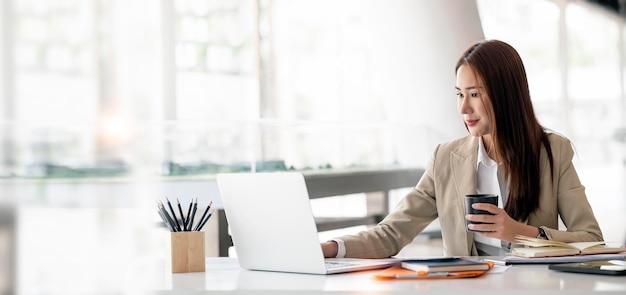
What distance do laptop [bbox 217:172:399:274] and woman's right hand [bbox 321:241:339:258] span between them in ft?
0.32

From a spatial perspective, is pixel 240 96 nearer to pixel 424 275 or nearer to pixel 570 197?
pixel 570 197

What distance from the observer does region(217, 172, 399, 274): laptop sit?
1726 millimetres

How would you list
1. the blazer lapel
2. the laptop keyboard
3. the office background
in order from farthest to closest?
the office background
the blazer lapel
the laptop keyboard

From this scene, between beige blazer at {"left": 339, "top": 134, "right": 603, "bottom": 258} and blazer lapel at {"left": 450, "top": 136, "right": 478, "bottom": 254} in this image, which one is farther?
blazer lapel at {"left": 450, "top": 136, "right": 478, "bottom": 254}

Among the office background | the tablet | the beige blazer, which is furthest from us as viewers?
the office background

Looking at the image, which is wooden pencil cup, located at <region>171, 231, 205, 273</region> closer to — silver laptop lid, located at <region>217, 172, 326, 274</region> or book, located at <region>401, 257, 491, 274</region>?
silver laptop lid, located at <region>217, 172, 326, 274</region>

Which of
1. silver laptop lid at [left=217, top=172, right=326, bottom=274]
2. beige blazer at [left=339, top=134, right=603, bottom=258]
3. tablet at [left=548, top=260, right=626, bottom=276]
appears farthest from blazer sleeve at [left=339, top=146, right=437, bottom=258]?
tablet at [left=548, top=260, right=626, bottom=276]

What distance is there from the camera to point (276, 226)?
1791 mm

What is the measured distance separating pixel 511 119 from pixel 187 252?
0.98 metres

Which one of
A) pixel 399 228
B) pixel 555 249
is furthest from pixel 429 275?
pixel 399 228

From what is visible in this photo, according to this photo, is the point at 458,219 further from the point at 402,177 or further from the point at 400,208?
the point at 402,177

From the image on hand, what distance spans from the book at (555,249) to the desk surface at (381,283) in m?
0.07

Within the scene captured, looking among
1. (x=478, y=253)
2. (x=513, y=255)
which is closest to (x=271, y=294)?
(x=513, y=255)

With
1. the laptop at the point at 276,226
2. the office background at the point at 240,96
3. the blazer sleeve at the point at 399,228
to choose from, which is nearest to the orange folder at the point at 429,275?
the laptop at the point at 276,226
